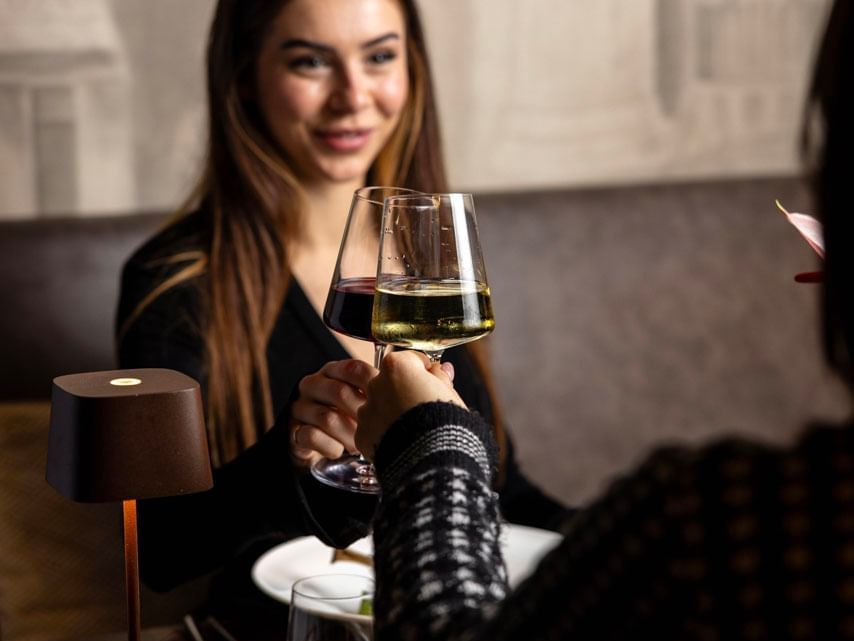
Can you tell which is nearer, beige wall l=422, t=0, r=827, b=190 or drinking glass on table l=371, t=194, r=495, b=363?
drinking glass on table l=371, t=194, r=495, b=363

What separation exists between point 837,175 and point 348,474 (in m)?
0.59

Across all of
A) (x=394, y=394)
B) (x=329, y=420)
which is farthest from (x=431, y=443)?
(x=329, y=420)

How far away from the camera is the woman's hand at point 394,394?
2.66 ft

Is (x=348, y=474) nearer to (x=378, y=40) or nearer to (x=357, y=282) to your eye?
(x=357, y=282)

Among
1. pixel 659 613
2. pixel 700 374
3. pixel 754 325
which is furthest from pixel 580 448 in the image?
pixel 659 613

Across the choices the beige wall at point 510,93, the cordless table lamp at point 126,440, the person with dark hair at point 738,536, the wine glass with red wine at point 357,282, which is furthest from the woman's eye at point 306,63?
the person with dark hair at point 738,536

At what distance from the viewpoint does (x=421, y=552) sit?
70cm

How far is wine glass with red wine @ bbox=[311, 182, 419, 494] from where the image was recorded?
100 centimetres

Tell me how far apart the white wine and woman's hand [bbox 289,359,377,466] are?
66mm

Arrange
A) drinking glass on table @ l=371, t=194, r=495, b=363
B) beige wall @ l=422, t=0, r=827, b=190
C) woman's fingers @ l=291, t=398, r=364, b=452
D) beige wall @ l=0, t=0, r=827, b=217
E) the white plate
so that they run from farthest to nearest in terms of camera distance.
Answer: beige wall @ l=422, t=0, r=827, b=190
beige wall @ l=0, t=0, r=827, b=217
the white plate
woman's fingers @ l=291, t=398, r=364, b=452
drinking glass on table @ l=371, t=194, r=495, b=363

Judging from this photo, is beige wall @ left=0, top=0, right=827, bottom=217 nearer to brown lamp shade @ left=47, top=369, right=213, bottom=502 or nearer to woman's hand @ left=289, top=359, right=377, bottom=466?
woman's hand @ left=289, top=359, right=377, bottom=466

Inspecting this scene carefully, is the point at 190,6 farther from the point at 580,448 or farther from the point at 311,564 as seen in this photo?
the point at 311,564

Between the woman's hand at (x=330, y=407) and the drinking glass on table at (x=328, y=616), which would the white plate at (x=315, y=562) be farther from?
the drinking glass on table at (x=328, y=616)

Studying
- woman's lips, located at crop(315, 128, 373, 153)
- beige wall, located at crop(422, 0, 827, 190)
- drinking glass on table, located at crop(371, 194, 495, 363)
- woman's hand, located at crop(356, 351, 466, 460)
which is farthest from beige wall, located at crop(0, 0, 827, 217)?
woman's hand, located at crop(356, 351, 466, 460)
